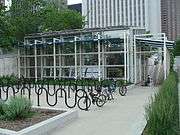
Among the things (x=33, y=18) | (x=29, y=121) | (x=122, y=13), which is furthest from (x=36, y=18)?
(x=29, y=121)

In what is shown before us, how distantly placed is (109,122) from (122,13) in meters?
48.9

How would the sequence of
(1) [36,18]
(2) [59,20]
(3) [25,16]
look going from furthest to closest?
1. (2) [59,20]
2. (1) [36,18]
3. (3) [25,16]

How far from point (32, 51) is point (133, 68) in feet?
27.0

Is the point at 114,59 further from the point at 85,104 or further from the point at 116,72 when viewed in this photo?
the point at 85,104

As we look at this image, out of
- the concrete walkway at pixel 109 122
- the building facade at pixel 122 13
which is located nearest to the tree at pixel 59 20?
the building facade at pixel 122 13

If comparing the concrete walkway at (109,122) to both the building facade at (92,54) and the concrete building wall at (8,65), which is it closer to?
the building facade at (92,54)

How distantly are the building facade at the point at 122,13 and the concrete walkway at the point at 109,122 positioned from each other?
130 ft

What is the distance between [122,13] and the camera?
58906mm

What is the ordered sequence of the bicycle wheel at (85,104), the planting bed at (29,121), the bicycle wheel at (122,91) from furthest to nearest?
the bicycle wheel at (122,91), the bicycle wheel at (85,104), the planting bed at (29,121)

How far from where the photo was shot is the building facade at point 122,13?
54178 mm

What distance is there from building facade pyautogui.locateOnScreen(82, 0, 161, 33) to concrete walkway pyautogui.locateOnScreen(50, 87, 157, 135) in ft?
130

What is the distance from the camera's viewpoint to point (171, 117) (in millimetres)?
6996

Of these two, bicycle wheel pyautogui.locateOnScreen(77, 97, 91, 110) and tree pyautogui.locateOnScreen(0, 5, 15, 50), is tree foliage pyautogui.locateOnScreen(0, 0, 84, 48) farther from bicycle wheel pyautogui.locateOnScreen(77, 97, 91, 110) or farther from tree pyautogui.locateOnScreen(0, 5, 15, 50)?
bicycle wheel pyautogui.locateOnScreen(77, 97, 91, 110)

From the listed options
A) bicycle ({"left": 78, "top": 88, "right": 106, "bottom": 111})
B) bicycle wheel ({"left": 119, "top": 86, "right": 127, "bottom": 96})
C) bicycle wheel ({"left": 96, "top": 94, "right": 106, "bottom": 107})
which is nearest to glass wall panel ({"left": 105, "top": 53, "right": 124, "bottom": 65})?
bicycle wheel ({"left": 119, "top": 86, "right": 127, "bottom": 96})
